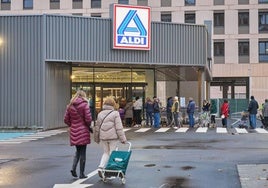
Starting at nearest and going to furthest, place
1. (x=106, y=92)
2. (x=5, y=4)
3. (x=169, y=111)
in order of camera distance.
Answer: (x=169, y=111), (x=106, y=92), (x=5, y=4)

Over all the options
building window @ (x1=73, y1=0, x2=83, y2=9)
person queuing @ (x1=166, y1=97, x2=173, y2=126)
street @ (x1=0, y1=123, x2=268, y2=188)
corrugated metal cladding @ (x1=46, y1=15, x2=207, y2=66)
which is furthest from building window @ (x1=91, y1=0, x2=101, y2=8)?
street @ (x1=0, y1=123, x2=268, y2=188)

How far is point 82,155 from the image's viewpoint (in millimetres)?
10367

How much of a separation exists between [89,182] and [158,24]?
61.7ft

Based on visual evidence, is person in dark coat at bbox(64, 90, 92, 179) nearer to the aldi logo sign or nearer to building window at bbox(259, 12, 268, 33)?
the aldi logo sign

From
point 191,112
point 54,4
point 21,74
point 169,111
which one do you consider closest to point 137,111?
point 169,111

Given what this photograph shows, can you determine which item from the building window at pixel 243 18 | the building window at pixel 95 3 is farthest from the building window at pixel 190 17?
the building window at pixel 95 3

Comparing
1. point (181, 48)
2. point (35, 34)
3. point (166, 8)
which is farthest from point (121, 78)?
point (166, 8)

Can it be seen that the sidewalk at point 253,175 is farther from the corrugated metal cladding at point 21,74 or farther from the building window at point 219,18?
the building window at point 219,18

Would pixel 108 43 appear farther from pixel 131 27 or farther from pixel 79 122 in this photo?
pixel 79 122

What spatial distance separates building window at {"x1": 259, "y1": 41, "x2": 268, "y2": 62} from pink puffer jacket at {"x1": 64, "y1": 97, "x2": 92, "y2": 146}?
48873 millimetres

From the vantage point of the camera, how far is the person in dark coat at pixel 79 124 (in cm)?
1012

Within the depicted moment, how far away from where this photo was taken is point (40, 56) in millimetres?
25031

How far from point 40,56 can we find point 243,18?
36880 millimetres

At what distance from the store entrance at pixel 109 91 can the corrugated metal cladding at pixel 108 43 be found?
470 cm
